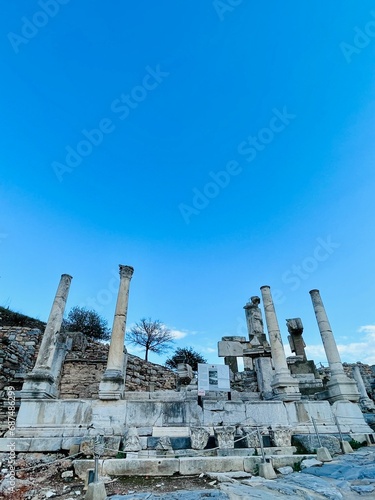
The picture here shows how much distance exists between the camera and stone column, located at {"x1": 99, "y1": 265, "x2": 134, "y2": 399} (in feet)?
27.5

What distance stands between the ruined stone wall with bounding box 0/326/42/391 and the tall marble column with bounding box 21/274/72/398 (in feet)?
13.3

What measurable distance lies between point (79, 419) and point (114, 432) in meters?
1.02

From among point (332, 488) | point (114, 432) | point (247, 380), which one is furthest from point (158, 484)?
point (247, 380)

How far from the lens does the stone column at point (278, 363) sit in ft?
30.6

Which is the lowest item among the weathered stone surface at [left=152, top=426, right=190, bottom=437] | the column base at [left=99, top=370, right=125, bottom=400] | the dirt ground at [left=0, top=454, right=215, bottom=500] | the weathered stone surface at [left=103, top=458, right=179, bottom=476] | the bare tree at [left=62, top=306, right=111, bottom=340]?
the dirt ground at [left=0, top=454, right=215, bottom=500]

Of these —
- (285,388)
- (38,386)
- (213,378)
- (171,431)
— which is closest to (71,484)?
(171,431)

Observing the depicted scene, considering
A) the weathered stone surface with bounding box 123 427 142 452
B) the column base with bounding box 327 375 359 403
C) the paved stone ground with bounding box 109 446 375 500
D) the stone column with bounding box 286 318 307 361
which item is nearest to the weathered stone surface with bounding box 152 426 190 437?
the weathered stone surface with bounding box 123 427 142 452

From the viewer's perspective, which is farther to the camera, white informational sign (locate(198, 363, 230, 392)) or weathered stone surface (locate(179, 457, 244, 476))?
white informational sign (locate(198, 363, 230, 392))

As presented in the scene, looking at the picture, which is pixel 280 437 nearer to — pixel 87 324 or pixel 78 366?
pixel 78 366

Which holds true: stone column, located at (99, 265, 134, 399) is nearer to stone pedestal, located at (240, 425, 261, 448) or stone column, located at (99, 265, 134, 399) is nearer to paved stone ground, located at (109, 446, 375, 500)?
stone pedestal, located at (240, 425, 261, 448)

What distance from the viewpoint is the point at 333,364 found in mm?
10477

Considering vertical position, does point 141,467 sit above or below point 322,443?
below

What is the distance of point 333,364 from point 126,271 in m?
8.32

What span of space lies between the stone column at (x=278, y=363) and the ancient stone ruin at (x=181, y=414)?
35mm
